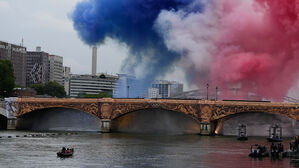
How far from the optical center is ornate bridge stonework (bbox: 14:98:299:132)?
114 m

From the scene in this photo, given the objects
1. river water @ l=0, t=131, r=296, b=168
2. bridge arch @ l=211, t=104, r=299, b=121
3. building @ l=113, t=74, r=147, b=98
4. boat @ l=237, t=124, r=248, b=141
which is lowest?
river water @ l=0, t=131, r=296, b=168

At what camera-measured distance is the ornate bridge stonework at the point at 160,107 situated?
114 metres

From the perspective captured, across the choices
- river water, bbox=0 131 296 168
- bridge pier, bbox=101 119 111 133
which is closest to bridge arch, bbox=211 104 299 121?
river water, bbox=0 131 296 168

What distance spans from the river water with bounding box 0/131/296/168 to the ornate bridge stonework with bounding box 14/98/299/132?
11569mm

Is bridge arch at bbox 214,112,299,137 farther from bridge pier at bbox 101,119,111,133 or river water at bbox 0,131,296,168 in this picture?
bridge pier at bbox 101,119,111,133

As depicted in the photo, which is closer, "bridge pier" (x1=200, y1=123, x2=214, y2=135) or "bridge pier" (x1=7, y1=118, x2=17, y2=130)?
"bridge pier" (x1=200, y1=123, x2=214, y2=135)

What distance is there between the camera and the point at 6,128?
136750 mm

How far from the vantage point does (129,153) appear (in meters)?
82.7

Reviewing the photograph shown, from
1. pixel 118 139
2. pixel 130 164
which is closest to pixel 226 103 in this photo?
pixel 118 139

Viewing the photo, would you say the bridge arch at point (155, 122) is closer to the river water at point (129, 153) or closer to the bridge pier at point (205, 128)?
the bridge pier at point (205, 128)

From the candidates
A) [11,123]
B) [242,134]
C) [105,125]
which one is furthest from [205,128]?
[11,123]

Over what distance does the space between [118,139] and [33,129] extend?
3640 cm

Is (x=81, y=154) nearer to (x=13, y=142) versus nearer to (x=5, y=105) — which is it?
(x=13, y=142)

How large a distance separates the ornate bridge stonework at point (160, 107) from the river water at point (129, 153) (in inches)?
455
